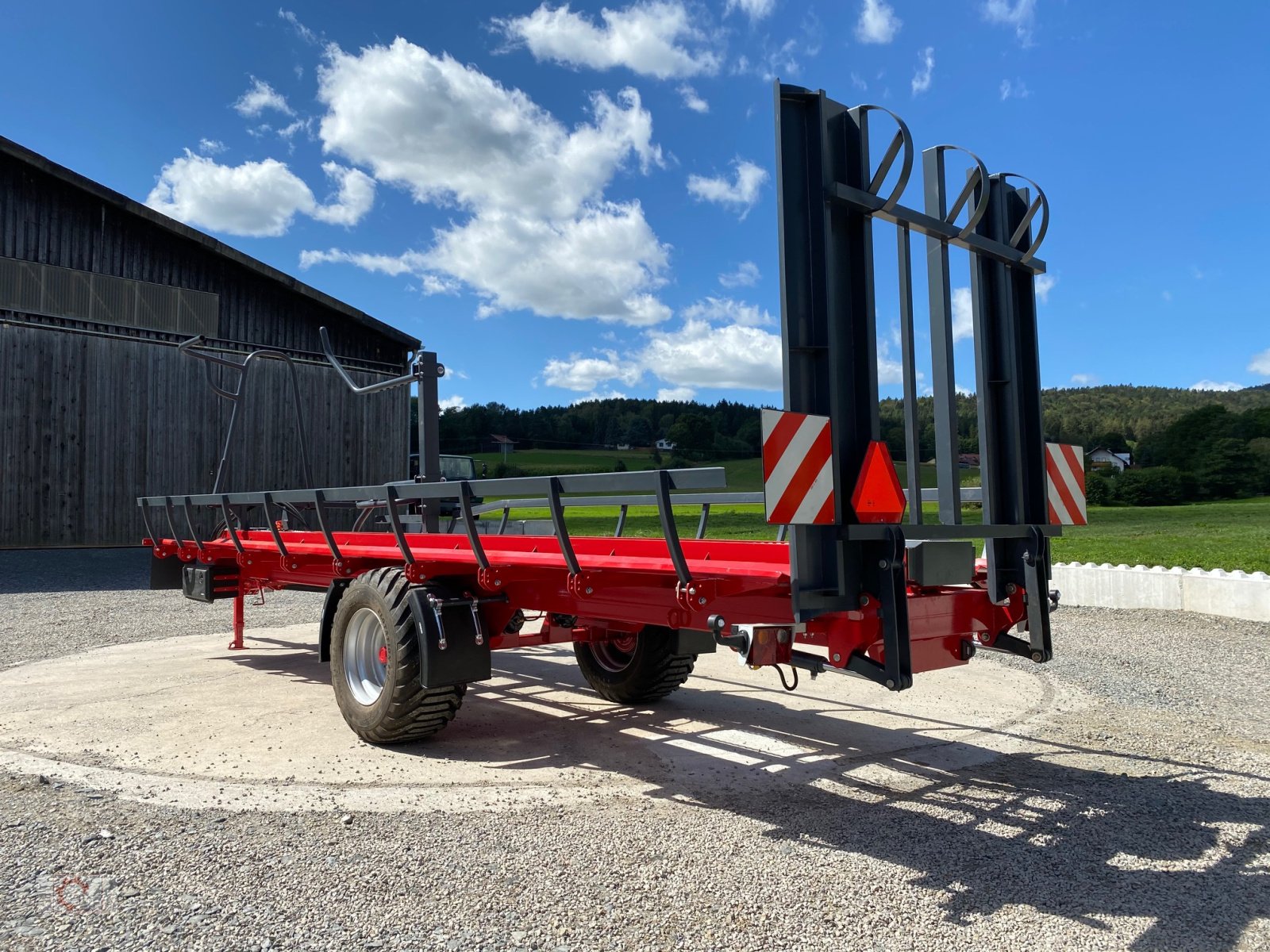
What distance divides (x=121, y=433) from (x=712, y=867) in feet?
56.5

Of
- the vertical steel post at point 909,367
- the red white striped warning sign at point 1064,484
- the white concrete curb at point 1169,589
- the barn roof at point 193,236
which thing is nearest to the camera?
the vertical steel post at point 909,367

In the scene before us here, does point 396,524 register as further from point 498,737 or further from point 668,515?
point 668,515

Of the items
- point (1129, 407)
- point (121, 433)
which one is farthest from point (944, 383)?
point (1129, 407)

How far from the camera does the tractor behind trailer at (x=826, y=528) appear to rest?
3.32m

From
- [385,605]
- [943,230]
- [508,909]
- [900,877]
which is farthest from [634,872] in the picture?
[943,230]

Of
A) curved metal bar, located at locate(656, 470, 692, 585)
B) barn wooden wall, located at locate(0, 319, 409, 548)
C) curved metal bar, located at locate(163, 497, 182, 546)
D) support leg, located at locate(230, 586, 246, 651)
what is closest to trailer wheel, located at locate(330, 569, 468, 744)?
curved metal bar, located at locate(656, 470, 692, 585)

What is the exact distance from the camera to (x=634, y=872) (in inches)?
132

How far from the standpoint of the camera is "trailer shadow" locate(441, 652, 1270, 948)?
10.5ft

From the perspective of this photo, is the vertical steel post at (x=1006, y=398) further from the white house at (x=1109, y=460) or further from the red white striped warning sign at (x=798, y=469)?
the white house at (x=1109, y=460)

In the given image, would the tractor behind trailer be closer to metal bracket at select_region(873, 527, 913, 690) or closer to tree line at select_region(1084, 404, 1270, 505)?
metal bracket at select_region(873, 527, 913, 690)

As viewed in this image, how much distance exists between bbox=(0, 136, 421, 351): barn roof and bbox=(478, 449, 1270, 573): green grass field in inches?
151

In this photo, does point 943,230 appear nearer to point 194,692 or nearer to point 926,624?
point 926,624

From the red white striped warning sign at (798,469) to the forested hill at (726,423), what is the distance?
3.9 inches

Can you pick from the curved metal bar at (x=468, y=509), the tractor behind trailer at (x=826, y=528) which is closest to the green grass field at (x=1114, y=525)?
the tractor behind trailer at (x=826, y=528)
